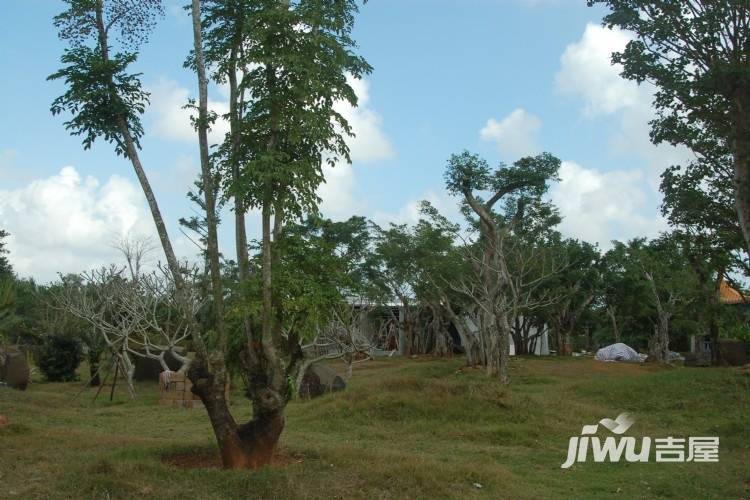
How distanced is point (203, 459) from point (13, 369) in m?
16.0

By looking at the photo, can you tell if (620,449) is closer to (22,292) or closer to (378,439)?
(378,439)

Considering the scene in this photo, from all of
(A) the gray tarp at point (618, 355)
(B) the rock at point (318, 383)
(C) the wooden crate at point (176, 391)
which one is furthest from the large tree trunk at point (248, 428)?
(A) the gray tarp at point (618, 355)

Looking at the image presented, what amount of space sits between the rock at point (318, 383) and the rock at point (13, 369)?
Result: 9.31 meters

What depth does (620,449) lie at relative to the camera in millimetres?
11625

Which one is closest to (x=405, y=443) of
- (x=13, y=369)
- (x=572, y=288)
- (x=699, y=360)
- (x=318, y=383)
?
(x=318, y=383)

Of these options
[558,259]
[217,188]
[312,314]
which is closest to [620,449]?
[312,314]

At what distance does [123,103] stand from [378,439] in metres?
7.13

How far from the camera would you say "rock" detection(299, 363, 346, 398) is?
2083 centimetres

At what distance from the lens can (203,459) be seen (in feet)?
31.2

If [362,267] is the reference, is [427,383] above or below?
below

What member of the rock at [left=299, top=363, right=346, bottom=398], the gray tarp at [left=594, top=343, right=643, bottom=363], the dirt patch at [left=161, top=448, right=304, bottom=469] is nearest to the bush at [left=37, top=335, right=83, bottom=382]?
the rock at [left=299, top=363, right=346, bottom=398]

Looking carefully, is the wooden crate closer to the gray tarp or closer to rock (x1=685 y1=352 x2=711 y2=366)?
rock (x1=685 y1=352 x2=711 y2=366)

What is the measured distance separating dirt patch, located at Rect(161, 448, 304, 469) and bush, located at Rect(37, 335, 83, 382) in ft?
70.7

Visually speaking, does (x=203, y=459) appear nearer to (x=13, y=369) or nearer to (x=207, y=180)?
(x=207, y=180)
